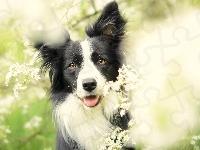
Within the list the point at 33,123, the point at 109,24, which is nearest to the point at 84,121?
the point at 109,24

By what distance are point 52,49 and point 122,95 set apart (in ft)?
2.30

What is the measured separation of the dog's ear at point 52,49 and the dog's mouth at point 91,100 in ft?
1.21

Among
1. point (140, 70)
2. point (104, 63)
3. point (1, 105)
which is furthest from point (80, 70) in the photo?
point (1, 105)

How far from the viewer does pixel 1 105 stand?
19.6 feet

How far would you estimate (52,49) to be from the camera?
4.45 m

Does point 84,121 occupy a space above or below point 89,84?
below

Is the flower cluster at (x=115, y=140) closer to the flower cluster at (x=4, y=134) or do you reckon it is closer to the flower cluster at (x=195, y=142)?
the flower cluster at (x=195, y=142)

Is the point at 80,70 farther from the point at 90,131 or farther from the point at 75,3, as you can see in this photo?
the point at 75,3

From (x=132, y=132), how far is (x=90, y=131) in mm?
433

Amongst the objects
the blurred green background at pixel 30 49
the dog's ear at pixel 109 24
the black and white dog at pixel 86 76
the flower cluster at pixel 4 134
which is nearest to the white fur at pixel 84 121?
the black and white dog at pixel 86 76

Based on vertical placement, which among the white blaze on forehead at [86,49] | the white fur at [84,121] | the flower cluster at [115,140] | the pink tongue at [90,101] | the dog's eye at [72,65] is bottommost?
the flower cluster at [115,140]

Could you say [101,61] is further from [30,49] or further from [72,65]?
[30,49]

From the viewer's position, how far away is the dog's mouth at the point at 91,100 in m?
4.18

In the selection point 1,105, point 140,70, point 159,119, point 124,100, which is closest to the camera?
point 124,100
